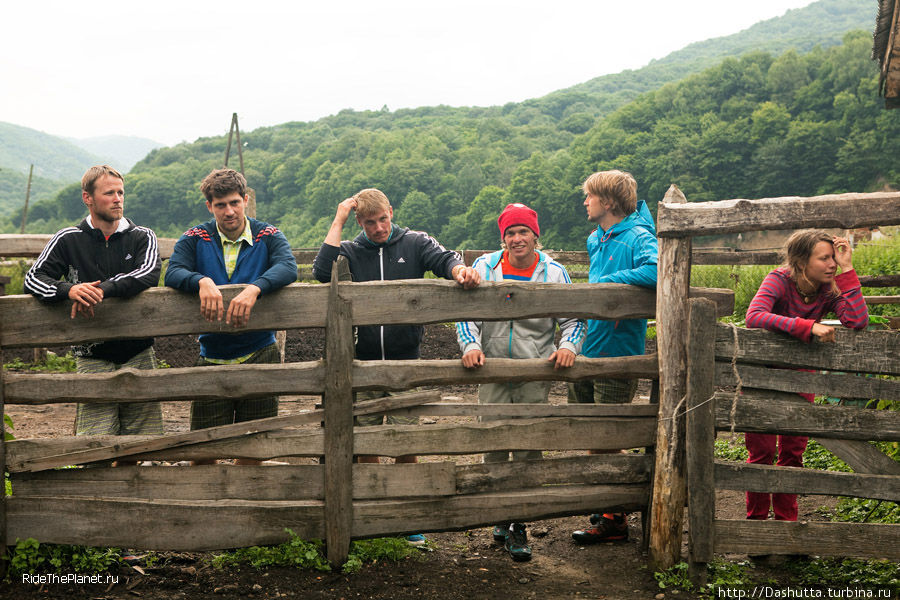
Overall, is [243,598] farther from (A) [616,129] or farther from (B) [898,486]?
(A) [616,129]

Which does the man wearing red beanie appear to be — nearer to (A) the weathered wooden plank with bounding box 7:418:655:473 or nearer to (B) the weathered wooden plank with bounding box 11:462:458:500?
(A) the weathered wooden plank with bounding box 7:418:655:473

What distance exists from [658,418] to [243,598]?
233 centimetres

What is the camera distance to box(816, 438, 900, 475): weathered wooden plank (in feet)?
12.7

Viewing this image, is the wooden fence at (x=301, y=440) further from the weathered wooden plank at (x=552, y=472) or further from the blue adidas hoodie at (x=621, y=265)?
the blue adidas hoodie at (x=621, y=265)

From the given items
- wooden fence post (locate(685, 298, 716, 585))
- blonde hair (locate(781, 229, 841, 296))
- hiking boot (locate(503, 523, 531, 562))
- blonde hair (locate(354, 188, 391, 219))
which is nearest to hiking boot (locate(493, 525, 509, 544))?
hiking boot (locate(503, 523, 531, 562))

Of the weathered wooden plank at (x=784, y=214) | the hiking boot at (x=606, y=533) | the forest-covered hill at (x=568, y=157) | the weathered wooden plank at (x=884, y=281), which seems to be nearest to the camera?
the weathered wooden plank at (x=784, y=214)

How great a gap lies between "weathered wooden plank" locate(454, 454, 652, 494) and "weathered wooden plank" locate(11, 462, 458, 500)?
0.16 meters

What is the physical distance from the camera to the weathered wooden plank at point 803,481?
3.83 meters

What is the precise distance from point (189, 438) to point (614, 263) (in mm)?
2603

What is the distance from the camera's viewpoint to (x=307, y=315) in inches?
151

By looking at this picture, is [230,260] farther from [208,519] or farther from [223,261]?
[208,519]

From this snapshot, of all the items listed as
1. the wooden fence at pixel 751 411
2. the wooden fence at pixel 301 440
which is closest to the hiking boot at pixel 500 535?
the wooden fence at pixel 301 440

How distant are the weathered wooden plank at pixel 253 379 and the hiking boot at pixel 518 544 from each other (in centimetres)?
97

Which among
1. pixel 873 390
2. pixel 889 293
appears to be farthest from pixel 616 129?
pixel 873 390
